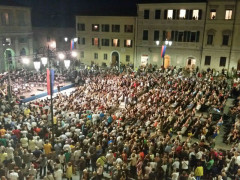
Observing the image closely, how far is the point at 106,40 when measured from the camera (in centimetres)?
4309

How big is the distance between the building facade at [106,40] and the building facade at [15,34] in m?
8.46

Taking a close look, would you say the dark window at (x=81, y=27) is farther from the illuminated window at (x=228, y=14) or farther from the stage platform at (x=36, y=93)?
the illuminated window at (x=228, y=14)

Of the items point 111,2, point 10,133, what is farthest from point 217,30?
point 111,2

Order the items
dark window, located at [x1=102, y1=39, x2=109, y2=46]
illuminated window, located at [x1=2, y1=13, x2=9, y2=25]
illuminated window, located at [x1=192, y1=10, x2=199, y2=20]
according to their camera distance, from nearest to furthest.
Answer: illuminated window, located at [x1=192, y1=10, x2=199, y2=20]
illuminated window, located at [x1=2, y1=13, x2=9, y2=25]
dark window, located at [x1=102, y1=39, x2=109, y2=46]

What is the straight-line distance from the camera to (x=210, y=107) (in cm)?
2066

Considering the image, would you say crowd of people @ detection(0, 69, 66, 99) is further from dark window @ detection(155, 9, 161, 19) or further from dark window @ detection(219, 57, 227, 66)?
dark window @ detection(219, 57, 227, 66)

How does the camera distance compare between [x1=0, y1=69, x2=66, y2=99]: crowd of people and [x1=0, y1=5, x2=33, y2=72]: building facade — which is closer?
[x1=0, y1=69, x2=66, y2=99]: crowd of people

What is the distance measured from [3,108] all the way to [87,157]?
10.8m

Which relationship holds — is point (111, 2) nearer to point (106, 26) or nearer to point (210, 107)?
point (106, 26)

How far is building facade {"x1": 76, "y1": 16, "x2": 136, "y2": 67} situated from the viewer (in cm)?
4119

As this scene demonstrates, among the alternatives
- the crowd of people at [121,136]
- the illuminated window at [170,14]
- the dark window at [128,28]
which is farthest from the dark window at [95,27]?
the crowd of people at [121,136]

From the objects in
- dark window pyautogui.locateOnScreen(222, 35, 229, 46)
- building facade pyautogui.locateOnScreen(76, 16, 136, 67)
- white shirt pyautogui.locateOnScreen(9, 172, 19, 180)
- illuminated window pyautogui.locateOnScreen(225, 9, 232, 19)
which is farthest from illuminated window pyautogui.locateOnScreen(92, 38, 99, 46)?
white shirt pyautogui.locateOnScreen(9, 172, 19, 180)

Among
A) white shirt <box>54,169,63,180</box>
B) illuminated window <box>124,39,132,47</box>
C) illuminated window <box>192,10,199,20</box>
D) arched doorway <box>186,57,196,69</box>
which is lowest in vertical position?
white shirt <box>54,169,63,180</box>

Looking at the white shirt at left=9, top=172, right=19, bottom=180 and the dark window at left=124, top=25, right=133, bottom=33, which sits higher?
the dark window at left=124, top=25, right=133, bottom=33
